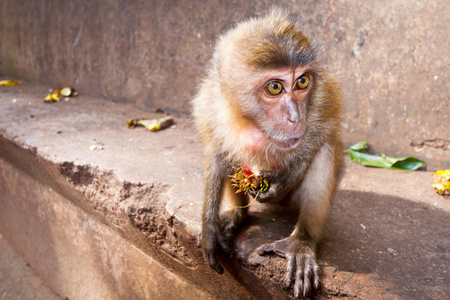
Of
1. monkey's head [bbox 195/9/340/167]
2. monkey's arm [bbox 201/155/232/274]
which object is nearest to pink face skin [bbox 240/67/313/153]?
monkey's head [bbox 195/9/340/167]

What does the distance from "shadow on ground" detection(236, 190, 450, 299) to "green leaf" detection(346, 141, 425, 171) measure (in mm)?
596

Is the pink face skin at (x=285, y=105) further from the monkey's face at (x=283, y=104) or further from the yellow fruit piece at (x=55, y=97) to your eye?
the yellow fruit piece at (x=55, y=97)

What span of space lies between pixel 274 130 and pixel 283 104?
136 millimetres

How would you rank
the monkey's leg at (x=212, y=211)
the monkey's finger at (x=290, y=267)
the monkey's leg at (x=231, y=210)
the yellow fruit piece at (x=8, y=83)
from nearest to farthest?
the monkey's finger at (x=290, y=267) < the monkey's leg at (x=212, y=211) < the monkey's leg at (x=231, y=210) < the yellow fruit piece at (x=8, y=83)

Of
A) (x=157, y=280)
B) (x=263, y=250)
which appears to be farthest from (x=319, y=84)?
(x=157, y=280)

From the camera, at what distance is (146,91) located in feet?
17.1

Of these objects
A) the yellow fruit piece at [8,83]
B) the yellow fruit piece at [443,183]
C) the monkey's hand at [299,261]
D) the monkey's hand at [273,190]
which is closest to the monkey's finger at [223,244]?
the monkey's hand at [299,261]

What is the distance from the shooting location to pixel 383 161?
138 inches

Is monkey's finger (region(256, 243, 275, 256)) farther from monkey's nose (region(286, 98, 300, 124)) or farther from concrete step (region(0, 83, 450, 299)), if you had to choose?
monkey's nose (region(286, 98, 300, 124))

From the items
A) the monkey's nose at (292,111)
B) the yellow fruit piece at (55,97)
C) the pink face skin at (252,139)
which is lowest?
the yellow fruit piece at (55,97)

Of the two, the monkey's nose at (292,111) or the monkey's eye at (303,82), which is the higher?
the monkey's eye at (303,82)

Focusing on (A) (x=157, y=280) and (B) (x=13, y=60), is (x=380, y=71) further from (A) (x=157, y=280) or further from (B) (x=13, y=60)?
(B) (x=13, y=60)

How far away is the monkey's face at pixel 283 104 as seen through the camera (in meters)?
2.03

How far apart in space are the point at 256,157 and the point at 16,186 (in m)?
3.00
